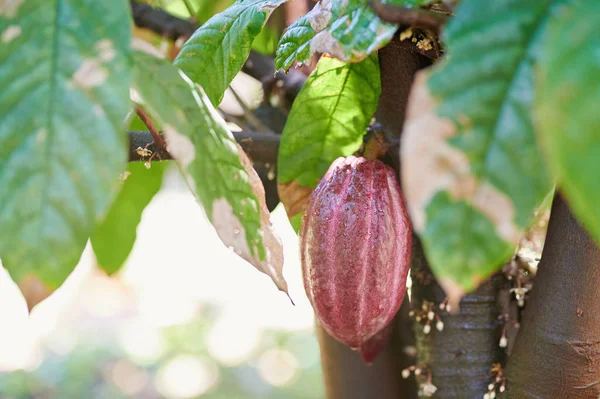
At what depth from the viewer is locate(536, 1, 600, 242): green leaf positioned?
9.7 inches

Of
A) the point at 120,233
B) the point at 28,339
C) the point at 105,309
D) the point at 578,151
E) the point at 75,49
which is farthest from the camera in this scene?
the point at 105,309

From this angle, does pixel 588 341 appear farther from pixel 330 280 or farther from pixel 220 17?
pixel 220 17

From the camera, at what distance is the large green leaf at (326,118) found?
2.31 feet

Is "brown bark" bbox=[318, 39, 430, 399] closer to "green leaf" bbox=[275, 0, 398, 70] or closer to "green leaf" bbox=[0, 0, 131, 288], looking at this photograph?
"green leaf" bbox=[275, 0, 398, 70]

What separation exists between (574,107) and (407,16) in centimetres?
17

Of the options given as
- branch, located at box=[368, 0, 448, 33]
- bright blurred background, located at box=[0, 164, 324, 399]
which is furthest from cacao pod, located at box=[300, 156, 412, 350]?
bright blurred background, located at box=[0, 164, 324, 399]

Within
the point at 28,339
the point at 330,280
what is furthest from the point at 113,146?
the point at 28,339

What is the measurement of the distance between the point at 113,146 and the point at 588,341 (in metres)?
0.52

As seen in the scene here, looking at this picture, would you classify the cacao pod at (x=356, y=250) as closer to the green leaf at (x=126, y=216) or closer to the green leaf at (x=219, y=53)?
the green leaf at (x=219, y=53)

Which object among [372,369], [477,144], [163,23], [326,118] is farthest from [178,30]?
[477,144]

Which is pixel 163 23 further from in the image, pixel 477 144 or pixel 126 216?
pixel 477 144

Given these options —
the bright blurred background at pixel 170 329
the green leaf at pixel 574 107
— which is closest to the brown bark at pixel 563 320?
the green leaf at pixel 574 107

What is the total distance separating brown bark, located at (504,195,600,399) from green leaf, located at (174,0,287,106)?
335mm

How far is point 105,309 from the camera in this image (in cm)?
380
